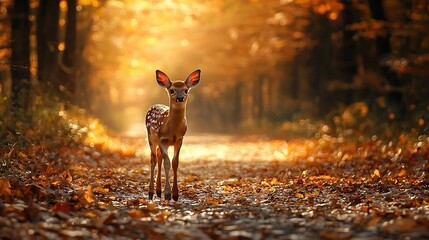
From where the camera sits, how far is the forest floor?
24.7 ft

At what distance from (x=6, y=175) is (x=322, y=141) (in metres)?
14.9

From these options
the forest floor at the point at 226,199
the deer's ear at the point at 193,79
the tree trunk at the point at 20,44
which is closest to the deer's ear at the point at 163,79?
the deer's ear at the point at 193,79

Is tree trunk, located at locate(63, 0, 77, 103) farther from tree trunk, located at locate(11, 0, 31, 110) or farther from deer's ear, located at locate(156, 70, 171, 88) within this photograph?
deer's ear, located at locate(156, 70, 171, 88)

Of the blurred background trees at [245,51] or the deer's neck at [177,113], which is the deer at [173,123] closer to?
the deer's neck at [177,113]

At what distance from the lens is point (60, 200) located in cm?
933

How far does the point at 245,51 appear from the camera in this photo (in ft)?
147

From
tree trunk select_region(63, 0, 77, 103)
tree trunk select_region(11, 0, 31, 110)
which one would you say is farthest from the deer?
tree trunk select_region(63, 0, 77, 103)

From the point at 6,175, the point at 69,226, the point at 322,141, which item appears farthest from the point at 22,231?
the point at 322,141

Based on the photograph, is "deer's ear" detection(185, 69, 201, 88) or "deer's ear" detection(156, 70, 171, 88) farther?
"deer's ear" detection(185, 69, 201, 88)

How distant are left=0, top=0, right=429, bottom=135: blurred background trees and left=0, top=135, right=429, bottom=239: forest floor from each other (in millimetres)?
2456

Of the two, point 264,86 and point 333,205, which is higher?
point 264,86

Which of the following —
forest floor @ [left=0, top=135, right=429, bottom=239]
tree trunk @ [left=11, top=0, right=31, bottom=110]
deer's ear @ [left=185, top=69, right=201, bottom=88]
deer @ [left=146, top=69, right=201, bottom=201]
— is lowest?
forest floor @ [left=0, top=135, right=429, bottom=239]

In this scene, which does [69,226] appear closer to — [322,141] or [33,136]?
[33,136]

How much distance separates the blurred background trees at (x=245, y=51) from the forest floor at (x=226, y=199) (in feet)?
8.06
